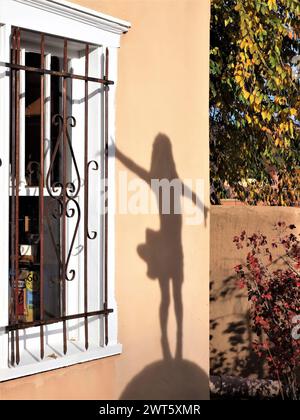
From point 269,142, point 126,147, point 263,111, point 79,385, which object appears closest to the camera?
point 79,385

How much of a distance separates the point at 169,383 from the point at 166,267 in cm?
72

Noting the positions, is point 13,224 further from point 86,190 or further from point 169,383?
point 169,383

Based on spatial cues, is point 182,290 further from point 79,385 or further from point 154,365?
point 79,385

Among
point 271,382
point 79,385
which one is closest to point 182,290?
point 79,385

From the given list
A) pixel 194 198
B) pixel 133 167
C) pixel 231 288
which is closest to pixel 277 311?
pixel 231 288

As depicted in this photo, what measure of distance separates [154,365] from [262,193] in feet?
17.7

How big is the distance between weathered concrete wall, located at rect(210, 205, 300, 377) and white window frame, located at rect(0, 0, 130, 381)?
301 cm

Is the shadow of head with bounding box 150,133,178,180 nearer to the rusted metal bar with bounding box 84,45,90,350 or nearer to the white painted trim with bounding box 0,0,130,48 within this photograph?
the rusted metal bar with bounding box 84,45,90,350

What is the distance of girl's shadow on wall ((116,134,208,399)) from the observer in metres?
4.13

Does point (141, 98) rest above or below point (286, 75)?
below

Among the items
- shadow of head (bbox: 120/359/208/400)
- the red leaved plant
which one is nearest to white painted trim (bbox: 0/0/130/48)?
shadow of head (bbox: 120/359/208/400)

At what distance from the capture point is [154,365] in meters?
4.16

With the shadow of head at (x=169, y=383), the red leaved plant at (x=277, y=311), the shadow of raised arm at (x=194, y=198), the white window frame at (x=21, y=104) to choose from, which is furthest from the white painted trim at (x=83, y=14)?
the red leaved plant at (x=277, y=311)

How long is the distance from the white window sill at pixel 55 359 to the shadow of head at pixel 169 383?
10.7 inches
